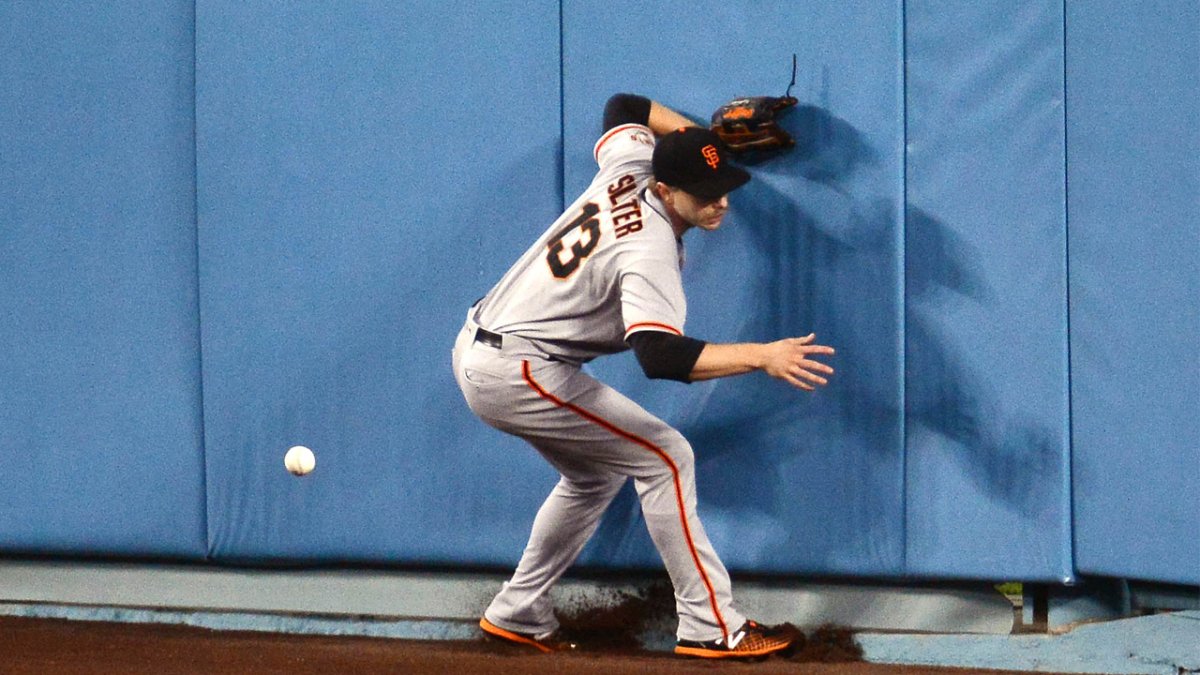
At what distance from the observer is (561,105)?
14.3ft

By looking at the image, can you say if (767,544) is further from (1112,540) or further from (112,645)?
(112,645)

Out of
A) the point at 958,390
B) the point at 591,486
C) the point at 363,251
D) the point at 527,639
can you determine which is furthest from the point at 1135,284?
the point at 363,251

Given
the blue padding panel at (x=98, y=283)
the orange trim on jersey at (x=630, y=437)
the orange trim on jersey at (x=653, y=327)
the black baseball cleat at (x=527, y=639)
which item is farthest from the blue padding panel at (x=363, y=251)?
the orange trim on jersey at (x=653, y=327)

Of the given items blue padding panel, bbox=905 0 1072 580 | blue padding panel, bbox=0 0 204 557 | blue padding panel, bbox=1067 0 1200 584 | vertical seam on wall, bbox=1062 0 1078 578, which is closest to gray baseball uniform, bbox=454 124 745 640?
blue padding panel, bbox=905 0 1072 580

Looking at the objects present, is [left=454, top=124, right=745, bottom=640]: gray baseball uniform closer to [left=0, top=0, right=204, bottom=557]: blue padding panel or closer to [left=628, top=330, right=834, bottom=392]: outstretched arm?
[left=628, top=330, right=834, bottom=392]: outstretched arm

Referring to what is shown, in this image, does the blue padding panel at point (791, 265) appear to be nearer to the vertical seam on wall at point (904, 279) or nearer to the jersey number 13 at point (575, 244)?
the vertical seam on wall at point (904, 279)

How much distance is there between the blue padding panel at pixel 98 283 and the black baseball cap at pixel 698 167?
195 centimetres

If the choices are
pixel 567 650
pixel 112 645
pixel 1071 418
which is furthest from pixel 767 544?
pixel 112 645

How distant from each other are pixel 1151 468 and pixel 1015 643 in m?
0.66

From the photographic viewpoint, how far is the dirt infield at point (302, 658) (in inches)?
152

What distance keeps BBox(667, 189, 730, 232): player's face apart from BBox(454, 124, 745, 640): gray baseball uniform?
6cm

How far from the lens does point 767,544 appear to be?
166 inches

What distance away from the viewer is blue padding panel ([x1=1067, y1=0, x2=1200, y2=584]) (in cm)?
377

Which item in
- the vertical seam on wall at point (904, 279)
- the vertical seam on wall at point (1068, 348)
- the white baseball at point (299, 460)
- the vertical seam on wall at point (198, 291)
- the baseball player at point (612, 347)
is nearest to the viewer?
the baseball player at point (612, 347)
